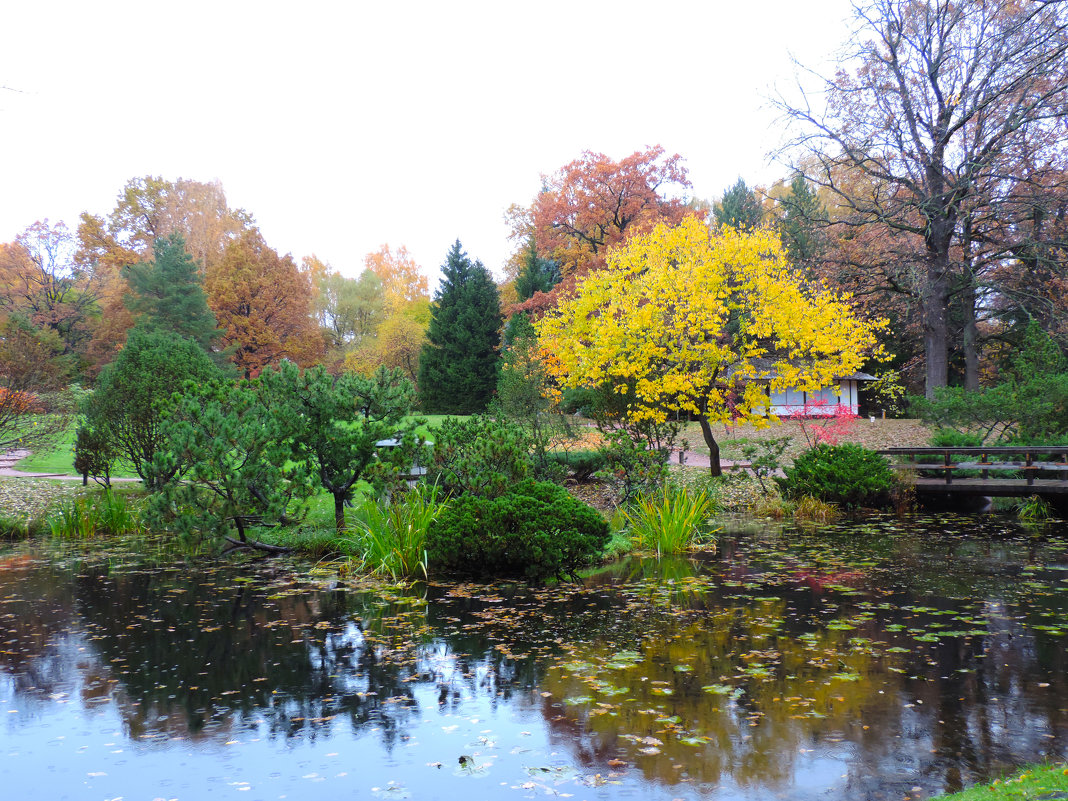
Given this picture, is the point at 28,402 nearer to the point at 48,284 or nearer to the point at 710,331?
the point at 710,331

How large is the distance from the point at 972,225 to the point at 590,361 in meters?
15.2

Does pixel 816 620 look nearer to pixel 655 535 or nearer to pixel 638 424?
pixel 655 535

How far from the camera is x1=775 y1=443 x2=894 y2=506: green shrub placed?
42.1 ft

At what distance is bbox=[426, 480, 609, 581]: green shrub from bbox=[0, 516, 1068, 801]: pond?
1.34 ft

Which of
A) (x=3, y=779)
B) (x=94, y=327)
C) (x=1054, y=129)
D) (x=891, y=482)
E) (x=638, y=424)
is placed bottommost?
(x=3, y=779)

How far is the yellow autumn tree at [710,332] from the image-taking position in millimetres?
15500

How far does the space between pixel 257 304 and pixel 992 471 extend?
1354 inches

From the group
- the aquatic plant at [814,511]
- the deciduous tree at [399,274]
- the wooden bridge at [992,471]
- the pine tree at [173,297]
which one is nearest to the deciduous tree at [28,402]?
the aquatic plant at [814,511]

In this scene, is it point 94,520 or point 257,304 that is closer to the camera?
point 94,520

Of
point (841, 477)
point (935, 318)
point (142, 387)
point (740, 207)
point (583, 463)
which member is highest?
point (740, 207)

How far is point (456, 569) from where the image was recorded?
8.71m

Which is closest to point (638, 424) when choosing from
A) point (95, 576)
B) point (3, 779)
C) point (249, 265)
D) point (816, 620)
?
point (816, 620)

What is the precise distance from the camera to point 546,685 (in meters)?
5.04

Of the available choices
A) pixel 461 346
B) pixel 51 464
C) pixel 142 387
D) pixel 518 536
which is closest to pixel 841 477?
pixel 518 536
